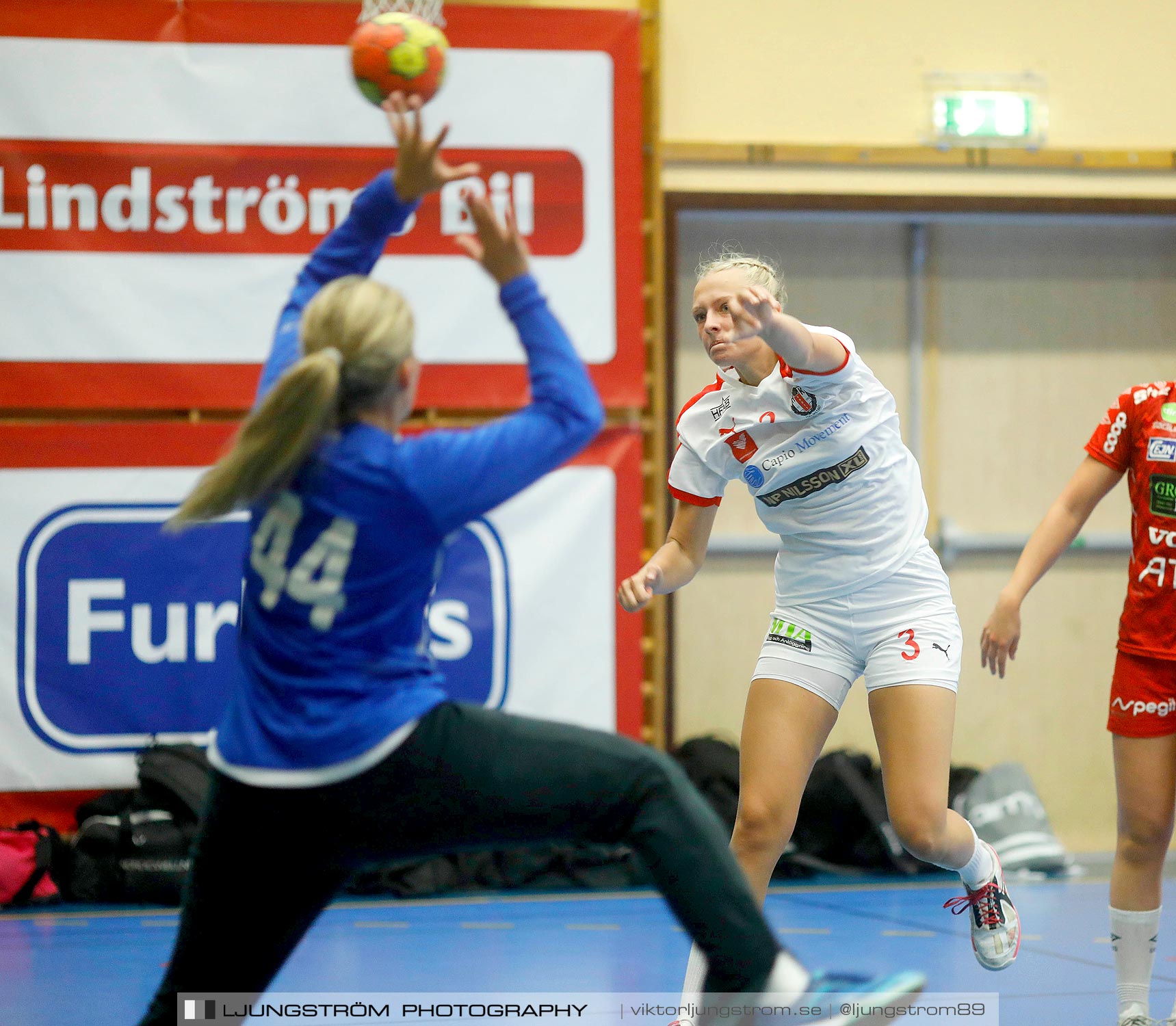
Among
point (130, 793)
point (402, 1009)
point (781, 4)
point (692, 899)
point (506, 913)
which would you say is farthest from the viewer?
point (781, 4)

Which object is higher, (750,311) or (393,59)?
(393,59)

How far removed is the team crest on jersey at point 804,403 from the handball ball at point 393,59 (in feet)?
3.77

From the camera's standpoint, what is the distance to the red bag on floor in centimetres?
598

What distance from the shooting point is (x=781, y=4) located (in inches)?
285

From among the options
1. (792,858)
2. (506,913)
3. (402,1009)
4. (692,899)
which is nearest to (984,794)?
(792,858)

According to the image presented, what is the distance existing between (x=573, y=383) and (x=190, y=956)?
116cm

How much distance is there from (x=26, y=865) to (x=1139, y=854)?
180 inches

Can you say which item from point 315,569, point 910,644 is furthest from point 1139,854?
point 315,569

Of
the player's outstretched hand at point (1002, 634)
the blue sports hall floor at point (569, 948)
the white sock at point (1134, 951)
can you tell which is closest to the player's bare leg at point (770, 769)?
the player's outstretched hand at point (1002, 634)

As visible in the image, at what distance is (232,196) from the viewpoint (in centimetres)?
663

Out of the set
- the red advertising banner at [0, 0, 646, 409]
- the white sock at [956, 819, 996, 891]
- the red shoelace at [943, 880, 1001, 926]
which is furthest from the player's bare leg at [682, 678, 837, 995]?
the red advertising banner at [0, 0, 646, 409]

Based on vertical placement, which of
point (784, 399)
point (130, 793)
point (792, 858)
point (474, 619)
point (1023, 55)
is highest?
point (1023, 55)

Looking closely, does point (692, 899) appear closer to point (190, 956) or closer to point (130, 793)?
point (190, 956)

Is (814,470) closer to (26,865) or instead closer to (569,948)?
(569,948)
